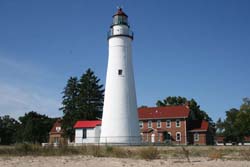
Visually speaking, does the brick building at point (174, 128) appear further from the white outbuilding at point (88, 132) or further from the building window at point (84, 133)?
the building window at point (84, 133)

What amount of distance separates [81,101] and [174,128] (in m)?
17.7

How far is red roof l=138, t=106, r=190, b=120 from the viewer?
55.5m

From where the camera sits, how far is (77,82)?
64.0 meters

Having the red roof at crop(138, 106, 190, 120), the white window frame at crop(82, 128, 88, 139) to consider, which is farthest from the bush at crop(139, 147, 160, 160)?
the red roof at crop(138, 106, 190, 120)

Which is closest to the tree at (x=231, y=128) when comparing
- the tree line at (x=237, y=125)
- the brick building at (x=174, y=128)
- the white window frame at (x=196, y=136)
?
the tree line at (x=237, y=125)

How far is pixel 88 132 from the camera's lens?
4331cm

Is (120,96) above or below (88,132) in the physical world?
above

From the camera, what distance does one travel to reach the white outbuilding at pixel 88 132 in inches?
1682

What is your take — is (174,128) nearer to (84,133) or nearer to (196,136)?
(196,136)

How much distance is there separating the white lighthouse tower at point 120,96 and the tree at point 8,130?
128 feet

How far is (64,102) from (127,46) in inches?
1160

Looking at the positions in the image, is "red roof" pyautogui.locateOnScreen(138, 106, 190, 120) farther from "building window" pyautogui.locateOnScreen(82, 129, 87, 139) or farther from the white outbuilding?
"building window" pyautogui.locateOnScreen(82, 129, 87, 139)

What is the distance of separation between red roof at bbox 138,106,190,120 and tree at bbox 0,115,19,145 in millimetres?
29011

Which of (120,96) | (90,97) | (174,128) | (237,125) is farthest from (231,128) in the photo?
(120,96)
